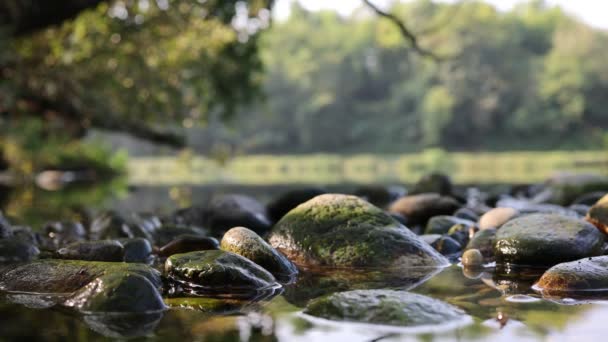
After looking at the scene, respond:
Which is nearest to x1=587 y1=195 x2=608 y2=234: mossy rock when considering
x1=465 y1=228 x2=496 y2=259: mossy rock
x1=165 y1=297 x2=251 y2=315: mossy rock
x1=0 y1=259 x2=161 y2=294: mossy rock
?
x1=465 y1=228 x2=496 y2=259: mossy rock

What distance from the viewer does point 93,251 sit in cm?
309

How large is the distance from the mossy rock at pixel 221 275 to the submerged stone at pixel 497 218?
1918 mm

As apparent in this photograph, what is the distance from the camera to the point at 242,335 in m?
1.88

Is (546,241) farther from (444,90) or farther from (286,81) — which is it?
(286,81)

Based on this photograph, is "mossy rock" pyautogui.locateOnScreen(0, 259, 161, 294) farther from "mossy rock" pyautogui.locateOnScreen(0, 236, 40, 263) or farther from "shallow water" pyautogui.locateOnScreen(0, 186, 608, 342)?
"mossy rock" pyautogui.locateOnScreen(0, 236, 40, 263)

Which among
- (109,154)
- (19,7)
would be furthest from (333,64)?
(19,7)

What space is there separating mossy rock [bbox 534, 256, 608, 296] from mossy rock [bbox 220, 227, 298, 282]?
1.14m

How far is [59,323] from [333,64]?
75257 mm

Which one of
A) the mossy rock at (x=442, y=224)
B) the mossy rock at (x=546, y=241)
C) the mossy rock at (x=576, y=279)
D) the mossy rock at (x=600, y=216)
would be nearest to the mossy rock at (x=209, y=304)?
the mossy rock at (x=576, y=279)

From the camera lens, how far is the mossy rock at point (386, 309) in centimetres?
200

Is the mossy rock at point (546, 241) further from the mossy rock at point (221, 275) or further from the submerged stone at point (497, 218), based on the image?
the mossy rock at point (221, 275)

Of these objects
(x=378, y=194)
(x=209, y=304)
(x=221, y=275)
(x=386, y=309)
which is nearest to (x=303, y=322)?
(x=386, y=309)

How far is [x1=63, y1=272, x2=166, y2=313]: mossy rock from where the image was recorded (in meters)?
2.17

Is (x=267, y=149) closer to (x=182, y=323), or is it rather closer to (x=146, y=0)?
(x=146, y=0)
